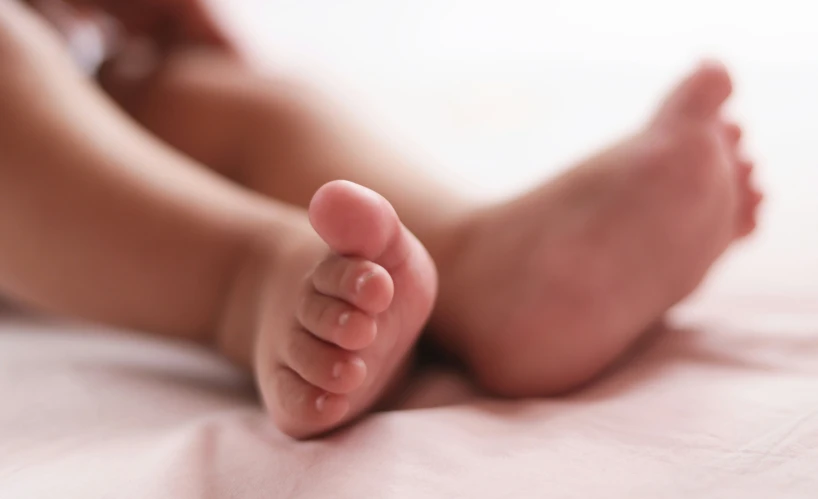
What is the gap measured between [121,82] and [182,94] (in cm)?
8

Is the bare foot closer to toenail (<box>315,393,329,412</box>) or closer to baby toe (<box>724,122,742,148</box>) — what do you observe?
baby toe (<box>724,122,742,148</box>)

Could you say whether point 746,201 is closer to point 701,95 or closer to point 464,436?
point 701,95

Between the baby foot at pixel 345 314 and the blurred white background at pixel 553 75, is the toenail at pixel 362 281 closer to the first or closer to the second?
the baby foot at pixel 345 314

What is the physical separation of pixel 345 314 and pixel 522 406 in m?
0.14

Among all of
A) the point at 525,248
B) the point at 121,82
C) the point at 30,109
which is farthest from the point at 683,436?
the point at 121,82

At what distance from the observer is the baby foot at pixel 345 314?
0.39 metres

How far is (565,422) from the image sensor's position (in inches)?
16.7

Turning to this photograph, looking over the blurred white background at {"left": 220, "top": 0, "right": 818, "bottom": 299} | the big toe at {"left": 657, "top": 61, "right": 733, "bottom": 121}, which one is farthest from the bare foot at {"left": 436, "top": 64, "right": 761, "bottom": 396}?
the blurred white background at {"left": 220, "top": 0, "right": 818, "bottom": 299}

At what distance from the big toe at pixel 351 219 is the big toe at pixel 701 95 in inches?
9.5

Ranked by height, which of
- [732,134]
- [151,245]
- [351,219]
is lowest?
[151,245]

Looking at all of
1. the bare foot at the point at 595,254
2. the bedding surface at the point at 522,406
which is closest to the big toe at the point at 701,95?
the bare foot at the point at 595,254

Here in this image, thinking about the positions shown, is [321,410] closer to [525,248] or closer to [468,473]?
[468,473]

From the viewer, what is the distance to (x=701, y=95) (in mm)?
532

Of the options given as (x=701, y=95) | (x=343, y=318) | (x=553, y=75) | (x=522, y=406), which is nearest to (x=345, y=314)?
(x=343, y=318)
